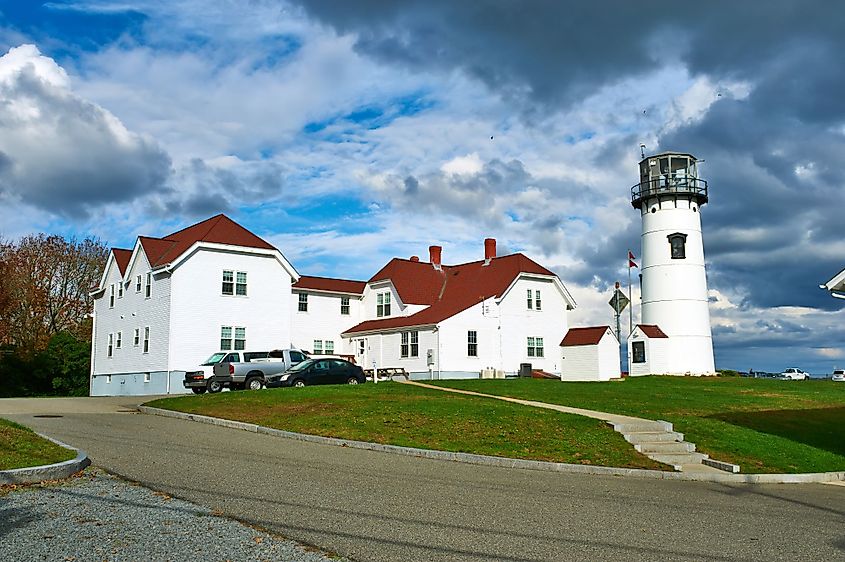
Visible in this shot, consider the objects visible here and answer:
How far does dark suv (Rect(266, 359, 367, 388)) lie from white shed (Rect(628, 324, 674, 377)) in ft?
70.3

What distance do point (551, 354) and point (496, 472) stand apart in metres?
33.2

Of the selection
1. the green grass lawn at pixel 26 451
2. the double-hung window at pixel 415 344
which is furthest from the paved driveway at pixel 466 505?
the double-hung window at pixel 415 344

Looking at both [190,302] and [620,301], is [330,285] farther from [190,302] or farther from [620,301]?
[620,301]

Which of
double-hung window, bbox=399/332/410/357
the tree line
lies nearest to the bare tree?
the tree line

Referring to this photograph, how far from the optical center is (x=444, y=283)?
170ft

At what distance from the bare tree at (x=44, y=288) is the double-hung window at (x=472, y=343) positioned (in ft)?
92.6

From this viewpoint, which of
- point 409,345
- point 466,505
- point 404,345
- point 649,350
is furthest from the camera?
point 649,350

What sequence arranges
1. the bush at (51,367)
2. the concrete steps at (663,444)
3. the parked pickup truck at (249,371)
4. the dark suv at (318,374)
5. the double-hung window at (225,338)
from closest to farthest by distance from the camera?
the concrete steps at (663,444) < the dark suv at (318,374) < the parked pickup truck at (249,371) < the double-hung window at (225,338) < the bush at (51,367)

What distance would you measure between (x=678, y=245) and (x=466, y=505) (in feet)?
142

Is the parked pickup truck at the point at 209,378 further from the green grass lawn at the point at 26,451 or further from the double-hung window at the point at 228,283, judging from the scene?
the green grass lawn at the point at 26,451

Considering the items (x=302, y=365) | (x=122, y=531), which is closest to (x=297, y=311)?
(x=302, y=365)

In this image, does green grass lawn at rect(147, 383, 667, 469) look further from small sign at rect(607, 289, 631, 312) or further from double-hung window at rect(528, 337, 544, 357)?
small sign at rect(607, 289, 631, 312)

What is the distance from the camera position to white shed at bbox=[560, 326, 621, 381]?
39406 mm

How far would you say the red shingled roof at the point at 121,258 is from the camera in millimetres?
45719
